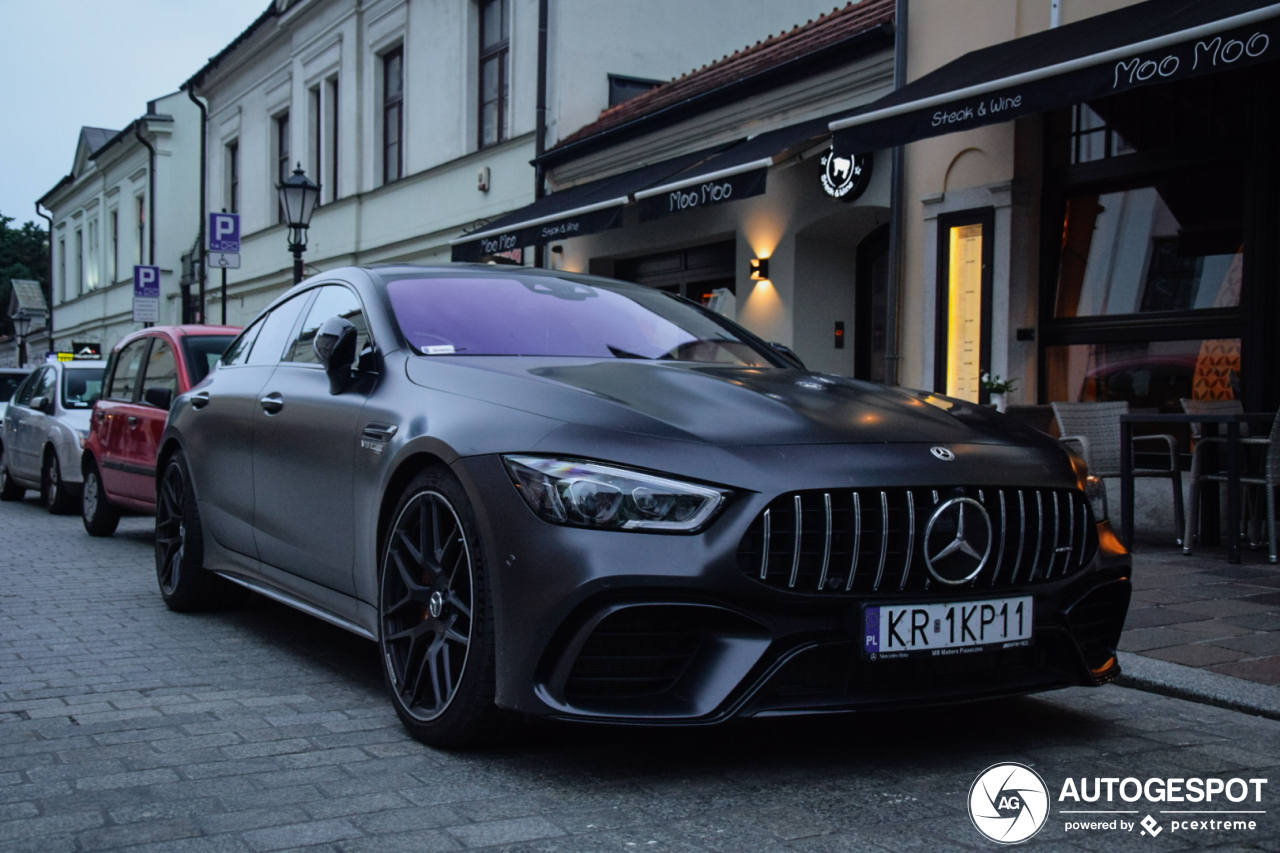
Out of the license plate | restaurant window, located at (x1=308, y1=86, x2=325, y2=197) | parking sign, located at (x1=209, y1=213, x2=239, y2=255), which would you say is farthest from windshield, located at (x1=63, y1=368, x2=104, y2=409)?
restaurant window, located at (x1=308, y1=86, x2=325, y2=197)

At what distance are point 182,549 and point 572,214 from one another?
27.6 ft

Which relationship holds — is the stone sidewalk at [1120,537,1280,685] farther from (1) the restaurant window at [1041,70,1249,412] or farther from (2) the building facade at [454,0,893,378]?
(2) the building facade at [454,0,893,378]

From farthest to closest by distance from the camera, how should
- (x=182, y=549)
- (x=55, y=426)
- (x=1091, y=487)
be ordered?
(x=55, y=426) < (x=182, y=549) < (x=1091, y=487)

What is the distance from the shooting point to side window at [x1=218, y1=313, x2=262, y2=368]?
5816 mm

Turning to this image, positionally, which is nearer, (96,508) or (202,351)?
(202,351)

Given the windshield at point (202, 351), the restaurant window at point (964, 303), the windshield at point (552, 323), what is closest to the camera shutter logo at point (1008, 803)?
the windshield at point (552, 323)

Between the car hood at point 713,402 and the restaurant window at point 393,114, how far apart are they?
62.5 feet

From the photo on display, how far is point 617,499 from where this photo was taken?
3074 millimetres

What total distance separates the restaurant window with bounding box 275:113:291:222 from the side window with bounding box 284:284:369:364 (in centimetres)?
2386

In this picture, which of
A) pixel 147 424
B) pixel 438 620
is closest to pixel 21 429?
pixel 147 424

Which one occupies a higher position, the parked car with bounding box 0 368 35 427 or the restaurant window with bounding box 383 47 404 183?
the restaurant window with bounding box 383 47 404 183

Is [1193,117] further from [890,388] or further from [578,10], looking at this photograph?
[578,10]

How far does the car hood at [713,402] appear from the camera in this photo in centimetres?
325

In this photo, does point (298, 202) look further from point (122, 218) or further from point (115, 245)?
point (115, 245)
